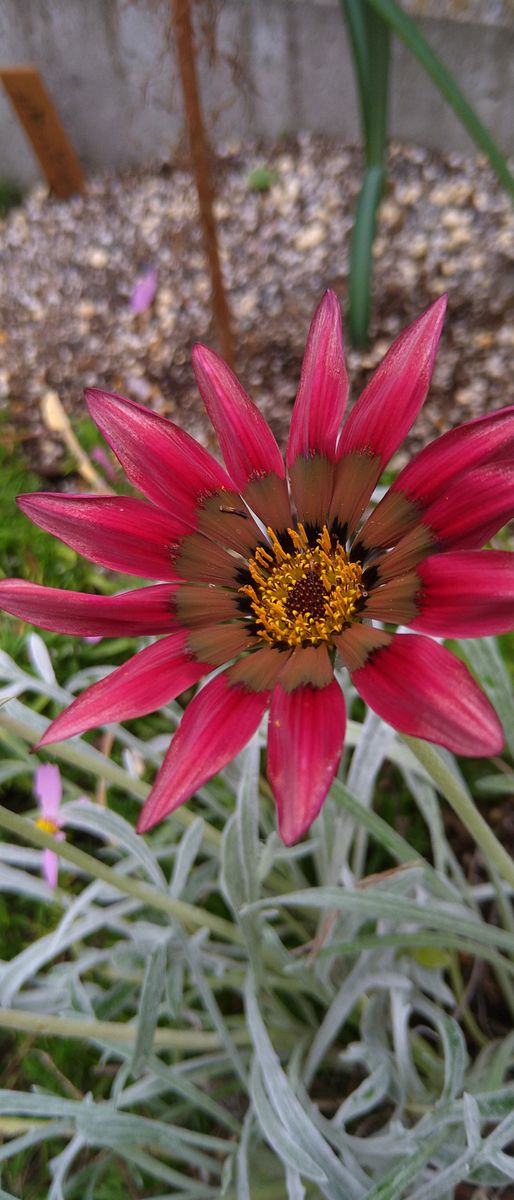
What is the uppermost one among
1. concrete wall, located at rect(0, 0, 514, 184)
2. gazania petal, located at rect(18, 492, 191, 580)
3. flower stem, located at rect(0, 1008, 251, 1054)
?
concrete wall, located at rect(0, 0, 514, 184)

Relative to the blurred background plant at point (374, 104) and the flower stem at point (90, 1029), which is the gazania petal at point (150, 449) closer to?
the flower stem at point (90, 1029)

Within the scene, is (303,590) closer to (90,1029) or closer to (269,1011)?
(90,1029)

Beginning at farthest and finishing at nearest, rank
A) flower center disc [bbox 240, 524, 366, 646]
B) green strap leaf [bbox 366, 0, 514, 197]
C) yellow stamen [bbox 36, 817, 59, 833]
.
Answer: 1. green strap leaf [bbox 366, 0, 514, 197]
2. yellow stamen [bbox 36, 817, 59, 833]
3. flower center disc [bbox 240, 524, 366, 646]

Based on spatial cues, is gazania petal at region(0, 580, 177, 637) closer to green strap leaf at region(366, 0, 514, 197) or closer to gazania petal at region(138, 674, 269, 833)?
gazania petal at region(138, 674, 269, 833)

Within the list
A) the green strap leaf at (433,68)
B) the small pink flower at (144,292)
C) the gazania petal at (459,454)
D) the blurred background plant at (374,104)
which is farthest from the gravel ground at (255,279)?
the gazania petal at (459,454)

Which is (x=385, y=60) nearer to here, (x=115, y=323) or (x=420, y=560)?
(x=115, y=323)

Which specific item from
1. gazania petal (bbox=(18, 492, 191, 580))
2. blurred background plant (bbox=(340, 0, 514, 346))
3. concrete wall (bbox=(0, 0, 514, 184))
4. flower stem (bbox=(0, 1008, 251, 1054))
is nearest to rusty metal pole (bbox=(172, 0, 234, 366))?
blurred background plant (bbox=(340, 0, 514, 346))

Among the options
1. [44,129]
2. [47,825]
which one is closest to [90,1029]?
[47,825]

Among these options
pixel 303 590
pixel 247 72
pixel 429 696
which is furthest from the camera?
pixel 247 72
